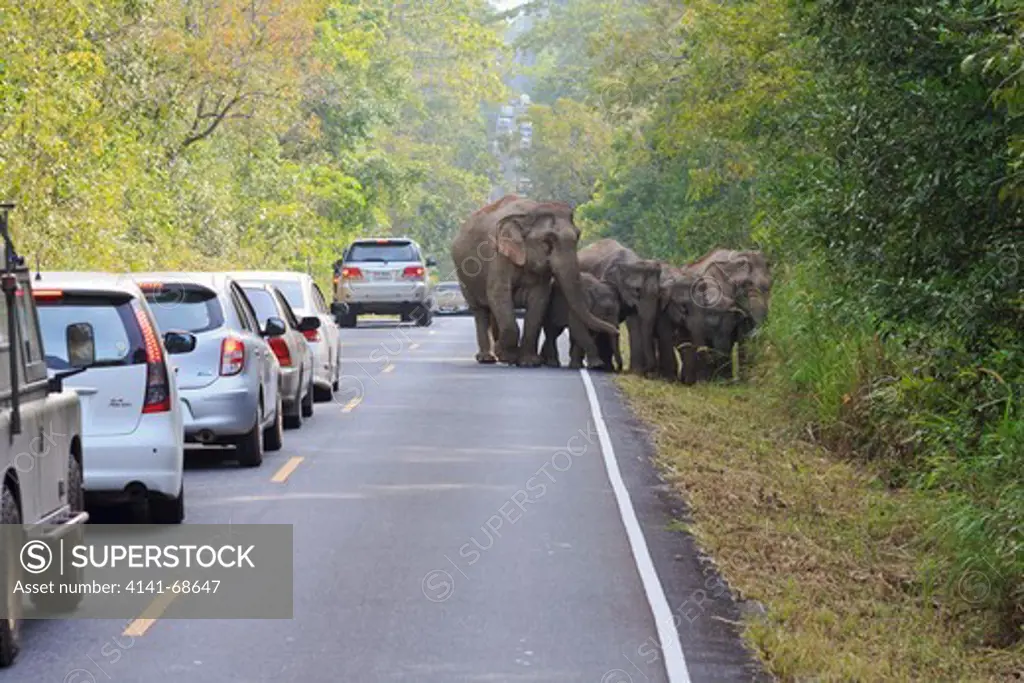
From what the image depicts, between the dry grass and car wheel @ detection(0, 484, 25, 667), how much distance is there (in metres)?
3.50

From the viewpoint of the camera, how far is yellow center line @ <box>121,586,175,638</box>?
10.9 meters

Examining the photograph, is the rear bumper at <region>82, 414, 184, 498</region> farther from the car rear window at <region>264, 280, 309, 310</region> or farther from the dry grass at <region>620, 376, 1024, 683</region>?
the car rear window at <region>264, 280, 309, 310</region>

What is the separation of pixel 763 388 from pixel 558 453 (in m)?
8.90

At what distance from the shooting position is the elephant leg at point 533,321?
33.2m

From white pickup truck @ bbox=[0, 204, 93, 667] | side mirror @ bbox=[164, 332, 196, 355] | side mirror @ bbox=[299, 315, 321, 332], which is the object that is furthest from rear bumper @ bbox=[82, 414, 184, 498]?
side mirror @ bbox=[299, 315, 321, 332]

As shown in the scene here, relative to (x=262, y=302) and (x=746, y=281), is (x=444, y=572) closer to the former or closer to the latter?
(x=262, y=302)

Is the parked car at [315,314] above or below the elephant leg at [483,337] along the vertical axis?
above

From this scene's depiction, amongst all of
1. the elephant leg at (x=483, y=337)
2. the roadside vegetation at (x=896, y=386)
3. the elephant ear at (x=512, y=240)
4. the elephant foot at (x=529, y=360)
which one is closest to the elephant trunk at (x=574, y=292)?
the elephant ear at (x=512, y=240)

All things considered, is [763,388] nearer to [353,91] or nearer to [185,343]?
[185,343]

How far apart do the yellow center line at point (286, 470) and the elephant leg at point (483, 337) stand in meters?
15.0

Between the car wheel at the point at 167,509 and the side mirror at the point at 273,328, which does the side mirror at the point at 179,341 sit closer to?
the car wheel at the point at 167,509

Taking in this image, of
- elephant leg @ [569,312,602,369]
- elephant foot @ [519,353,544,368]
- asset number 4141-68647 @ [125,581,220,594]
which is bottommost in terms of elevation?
elephant foot @ [519,353,544,368]

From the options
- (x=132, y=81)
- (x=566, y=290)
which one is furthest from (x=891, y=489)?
(x=132, y=81)

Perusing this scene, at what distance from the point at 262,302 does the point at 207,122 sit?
2750 centimetres
